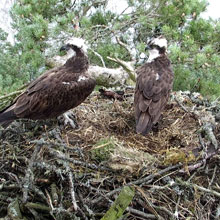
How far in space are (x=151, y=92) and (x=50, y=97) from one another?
3.44ft

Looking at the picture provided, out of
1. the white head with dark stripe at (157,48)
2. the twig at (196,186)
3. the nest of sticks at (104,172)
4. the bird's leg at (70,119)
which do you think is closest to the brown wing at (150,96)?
the nest of sticks at (104,172)

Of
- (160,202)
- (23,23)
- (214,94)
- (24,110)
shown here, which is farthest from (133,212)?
(23,23)

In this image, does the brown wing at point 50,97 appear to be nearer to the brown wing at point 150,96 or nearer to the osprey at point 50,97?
the osprey at point 50,97

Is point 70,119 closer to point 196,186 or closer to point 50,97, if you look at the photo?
point 50,97

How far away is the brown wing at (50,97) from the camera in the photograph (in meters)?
3.56

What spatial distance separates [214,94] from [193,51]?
2.25ft

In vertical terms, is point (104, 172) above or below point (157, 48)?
below

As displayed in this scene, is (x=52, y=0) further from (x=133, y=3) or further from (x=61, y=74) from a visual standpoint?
(x=61, y=74)

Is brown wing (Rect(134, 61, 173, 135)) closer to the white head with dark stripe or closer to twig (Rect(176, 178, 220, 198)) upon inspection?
the white head with dark stripe

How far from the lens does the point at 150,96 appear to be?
3773 millimetres

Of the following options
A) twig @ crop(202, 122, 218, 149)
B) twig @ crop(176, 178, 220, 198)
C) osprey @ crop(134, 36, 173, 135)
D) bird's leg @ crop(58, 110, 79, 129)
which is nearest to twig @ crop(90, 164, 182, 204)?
twig @ crop(176, 178, 220, 198)

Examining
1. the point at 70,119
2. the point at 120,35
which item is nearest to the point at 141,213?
the point at 70,119

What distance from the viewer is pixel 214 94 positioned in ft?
16.7

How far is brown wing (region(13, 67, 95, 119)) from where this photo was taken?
140 inches
